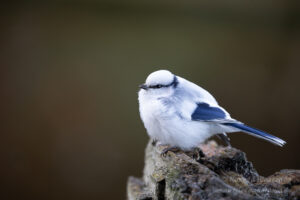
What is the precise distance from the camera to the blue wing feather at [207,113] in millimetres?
1487

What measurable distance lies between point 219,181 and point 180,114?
538mm

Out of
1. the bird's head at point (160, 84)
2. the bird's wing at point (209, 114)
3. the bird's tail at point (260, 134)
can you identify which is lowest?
the bird's tail at point (260, 134)

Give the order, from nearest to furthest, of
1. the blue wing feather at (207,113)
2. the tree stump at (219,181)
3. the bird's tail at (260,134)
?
the tree stump at (219,181) < the bird's tail at (260,134) < the blue wing feather at (207,113)

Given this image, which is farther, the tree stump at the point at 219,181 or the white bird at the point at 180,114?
the white bird at the point at 180,114

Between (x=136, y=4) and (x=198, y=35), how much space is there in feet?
1.55

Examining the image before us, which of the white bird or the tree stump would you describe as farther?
the white bird

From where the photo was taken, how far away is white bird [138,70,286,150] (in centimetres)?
148

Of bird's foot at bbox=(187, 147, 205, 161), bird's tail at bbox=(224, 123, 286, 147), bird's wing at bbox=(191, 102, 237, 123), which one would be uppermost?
bird's wing at bbox=(191, 102, 237, 123)

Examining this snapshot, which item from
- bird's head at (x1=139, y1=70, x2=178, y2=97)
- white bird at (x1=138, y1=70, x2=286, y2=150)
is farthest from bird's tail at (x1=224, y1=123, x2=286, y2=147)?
bird's head at (x1=139, y1=70, x2=178, y2=97)

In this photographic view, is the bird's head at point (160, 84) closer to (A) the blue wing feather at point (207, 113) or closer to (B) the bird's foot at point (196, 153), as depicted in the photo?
(A) the blue wing feather at point (207, 113)

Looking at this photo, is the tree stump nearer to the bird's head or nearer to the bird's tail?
the bird's tail

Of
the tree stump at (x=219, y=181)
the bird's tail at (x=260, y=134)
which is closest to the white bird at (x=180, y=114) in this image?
the bird's tail at (x=260, y=134)

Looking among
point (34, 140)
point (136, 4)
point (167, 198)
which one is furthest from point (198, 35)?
point (167, 198)

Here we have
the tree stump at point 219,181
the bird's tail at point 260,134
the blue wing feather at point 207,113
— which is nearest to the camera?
the tree stump at point 219,181
